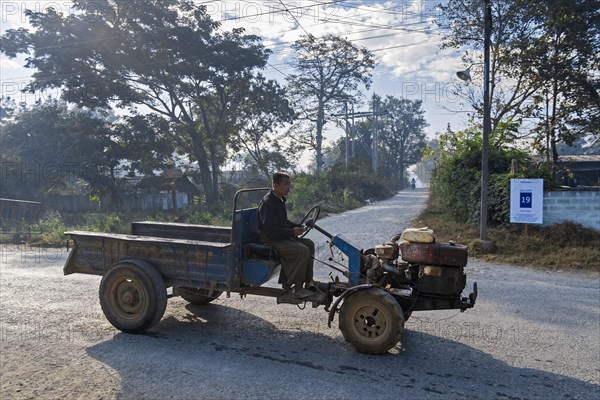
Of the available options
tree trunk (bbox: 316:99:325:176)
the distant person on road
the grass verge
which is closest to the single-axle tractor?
the distant person on road

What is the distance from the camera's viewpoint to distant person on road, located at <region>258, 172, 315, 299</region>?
502 centimetres

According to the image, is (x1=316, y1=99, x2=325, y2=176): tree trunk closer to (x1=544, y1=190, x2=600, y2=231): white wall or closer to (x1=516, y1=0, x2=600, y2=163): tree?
(x1=516, y1=0, x2=600, y2=163): tree

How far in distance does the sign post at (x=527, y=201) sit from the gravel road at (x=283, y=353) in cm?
374

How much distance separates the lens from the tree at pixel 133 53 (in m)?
23.6

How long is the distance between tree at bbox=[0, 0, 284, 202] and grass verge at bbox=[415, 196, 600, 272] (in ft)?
58.9

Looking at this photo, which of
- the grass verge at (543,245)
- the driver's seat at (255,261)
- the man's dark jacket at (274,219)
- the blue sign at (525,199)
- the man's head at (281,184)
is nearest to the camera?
the man's dark jacket at (274,219)

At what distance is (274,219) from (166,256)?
1379mm

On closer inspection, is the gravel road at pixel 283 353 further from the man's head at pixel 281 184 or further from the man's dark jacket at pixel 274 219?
the man's head at pixel 281 184

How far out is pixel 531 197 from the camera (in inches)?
427

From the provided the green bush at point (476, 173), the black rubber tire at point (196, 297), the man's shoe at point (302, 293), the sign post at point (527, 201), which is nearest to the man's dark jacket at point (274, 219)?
the man's shoe at point (302, 293)

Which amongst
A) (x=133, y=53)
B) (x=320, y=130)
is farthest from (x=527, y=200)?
(x=320, y=130)

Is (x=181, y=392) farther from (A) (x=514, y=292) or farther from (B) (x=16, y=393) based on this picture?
(A) (x=514, y=292)

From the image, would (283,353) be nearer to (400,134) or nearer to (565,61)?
(565,61)

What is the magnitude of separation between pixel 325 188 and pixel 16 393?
2535cm
